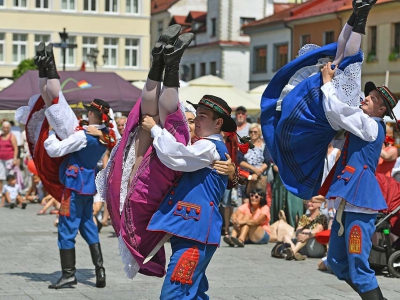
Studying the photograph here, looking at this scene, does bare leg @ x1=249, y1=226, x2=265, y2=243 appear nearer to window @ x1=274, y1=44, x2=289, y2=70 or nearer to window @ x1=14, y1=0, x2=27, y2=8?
window @ x1=274, y1=44, x2=289, y2=70

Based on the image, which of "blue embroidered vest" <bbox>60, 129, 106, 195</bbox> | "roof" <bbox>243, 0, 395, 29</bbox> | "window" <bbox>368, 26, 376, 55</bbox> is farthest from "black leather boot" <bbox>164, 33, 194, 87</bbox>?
"roof" <bbox>243, 0, 395, 29</bbox>

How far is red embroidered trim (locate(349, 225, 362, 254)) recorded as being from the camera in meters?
7.28

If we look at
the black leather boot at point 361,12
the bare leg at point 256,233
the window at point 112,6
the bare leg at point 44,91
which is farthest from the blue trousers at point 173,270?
the window at point 112,6

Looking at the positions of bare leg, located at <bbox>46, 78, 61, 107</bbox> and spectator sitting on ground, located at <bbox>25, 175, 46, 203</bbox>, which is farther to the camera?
spectator sitting on ground, located at <bbox>25, 175, 46, 203</bbox>

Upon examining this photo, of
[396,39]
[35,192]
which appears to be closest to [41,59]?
[35,192]

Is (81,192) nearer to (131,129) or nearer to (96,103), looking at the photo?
(96,103)

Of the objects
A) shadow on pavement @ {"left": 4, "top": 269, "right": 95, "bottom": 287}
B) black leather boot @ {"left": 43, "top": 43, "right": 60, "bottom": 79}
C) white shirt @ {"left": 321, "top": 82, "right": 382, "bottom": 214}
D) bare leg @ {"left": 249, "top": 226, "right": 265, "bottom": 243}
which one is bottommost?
bare leg @ {"left": 249, "top": 226, "right": 265, "bottom": 243}

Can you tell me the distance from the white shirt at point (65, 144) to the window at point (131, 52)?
188 feet

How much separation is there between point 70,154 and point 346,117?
3703 millimetres

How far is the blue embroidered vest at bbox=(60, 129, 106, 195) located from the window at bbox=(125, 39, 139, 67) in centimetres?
5699

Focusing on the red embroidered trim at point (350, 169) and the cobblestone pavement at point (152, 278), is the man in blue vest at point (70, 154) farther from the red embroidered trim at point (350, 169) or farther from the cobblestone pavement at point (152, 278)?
the red embroidered trim at point (350, 169)

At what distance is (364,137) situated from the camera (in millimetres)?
7242

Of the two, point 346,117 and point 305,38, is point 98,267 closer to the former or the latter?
point 346,117

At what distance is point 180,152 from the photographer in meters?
6.31
